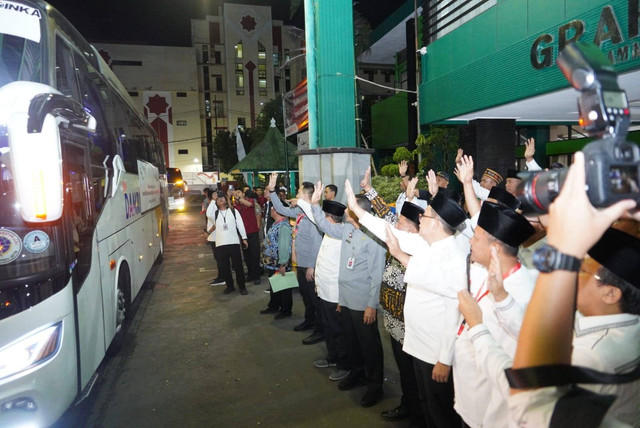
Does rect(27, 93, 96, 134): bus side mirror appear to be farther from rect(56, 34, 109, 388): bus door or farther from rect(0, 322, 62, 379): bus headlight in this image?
rect(0, 322, 62, 379): bus headlight

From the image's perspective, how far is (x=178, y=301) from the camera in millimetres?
8109

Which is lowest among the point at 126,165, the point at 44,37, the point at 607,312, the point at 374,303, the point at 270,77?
the point at 374,303

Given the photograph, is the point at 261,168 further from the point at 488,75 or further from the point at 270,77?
the point at 270,77

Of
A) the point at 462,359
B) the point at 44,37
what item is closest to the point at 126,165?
the point at 44,37

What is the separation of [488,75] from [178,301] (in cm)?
773

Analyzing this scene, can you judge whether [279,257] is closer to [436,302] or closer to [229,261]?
[229,261]

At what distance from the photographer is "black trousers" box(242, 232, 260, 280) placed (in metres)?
9.14

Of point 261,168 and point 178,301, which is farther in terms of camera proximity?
point 261,168

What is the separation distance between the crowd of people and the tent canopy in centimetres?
1048

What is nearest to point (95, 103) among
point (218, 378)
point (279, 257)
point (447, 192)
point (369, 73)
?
point (279, 257)

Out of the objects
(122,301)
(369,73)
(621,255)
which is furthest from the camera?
(369,73)

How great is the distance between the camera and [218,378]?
4.84m

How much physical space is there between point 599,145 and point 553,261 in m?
0.32

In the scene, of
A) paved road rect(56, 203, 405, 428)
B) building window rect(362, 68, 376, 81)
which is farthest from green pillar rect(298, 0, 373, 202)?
building window rect(362, 68, 376, 81)
